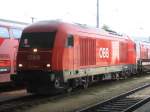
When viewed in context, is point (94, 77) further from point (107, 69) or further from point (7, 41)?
point (7, 41)

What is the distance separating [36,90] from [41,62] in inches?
50.1

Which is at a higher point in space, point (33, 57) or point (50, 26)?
point (50, 26)

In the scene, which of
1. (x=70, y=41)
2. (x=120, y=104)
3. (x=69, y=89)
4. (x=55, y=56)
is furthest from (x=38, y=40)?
(x=120, y=104)

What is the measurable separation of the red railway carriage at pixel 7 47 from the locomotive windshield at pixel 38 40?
162 cm

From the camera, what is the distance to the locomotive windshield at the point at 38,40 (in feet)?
59.2

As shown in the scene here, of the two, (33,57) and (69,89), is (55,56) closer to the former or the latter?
(33,57)

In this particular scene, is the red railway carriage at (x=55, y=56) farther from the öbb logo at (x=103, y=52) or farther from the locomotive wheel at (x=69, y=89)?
the öbb logo at (x=103, y=52)

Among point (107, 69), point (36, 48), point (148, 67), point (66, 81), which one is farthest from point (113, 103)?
point (148, 67)

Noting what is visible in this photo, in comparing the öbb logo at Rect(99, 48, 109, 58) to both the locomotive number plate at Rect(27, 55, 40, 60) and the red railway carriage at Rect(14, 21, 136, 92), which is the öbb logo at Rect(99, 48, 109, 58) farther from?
the locomotive number plate at Rect(27, 55, 40, 60)

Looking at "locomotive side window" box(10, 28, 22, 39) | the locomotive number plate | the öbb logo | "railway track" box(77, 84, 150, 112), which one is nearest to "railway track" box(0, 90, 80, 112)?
the locomotive number plate

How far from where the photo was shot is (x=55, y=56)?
1762 centimetres

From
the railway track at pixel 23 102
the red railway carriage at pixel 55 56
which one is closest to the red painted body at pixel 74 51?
the red railway carriage at pixel 55 56

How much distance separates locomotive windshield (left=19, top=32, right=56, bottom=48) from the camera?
1805 cm

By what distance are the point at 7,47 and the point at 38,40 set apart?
2588 millimetres
